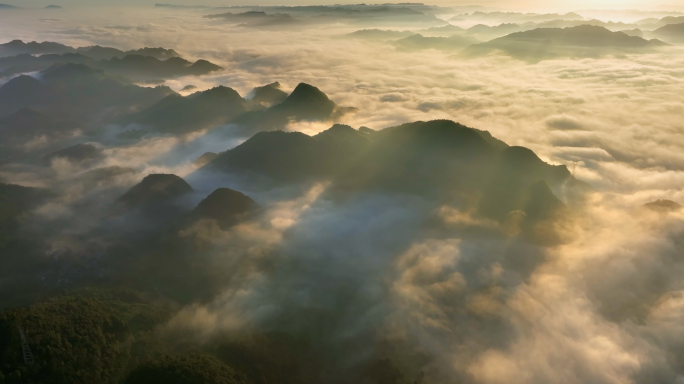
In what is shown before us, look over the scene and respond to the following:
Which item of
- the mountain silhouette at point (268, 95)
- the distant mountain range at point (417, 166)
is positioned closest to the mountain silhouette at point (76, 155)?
the distant mountain range at point (417, 166)

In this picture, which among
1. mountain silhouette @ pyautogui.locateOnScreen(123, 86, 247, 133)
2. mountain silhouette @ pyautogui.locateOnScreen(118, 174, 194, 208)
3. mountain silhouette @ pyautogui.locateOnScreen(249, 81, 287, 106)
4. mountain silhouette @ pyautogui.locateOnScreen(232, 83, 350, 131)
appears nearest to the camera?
mountain silhouette @ pyautogui.locateOnScreen(118, 174, 194, 208)

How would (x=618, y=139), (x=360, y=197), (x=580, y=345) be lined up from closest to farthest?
1. (x=580, y=345)
2. (x=360, y=197)
3. (x=618, y=139)

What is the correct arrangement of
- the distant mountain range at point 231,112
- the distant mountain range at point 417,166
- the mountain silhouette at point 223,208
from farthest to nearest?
1. the distant mountain range at point 231,112
2. the distant mountain range at point 417,166
3. the mountain silhouette at point 223,208

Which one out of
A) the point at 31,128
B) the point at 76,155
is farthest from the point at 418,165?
the point at 31,128

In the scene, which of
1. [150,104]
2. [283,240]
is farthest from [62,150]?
[283,240]

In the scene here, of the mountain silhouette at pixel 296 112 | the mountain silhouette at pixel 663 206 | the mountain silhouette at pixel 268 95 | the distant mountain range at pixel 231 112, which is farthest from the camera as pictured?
the mountain silhouette at pixel 268 95

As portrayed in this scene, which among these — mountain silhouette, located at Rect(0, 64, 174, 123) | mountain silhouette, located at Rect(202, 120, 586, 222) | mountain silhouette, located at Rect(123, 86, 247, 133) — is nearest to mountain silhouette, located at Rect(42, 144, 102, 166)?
mountain silhouette, located at Rect(123, 86, 247, 133)

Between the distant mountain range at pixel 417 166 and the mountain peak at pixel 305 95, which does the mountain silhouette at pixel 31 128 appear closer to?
the distant mountain range at pixel 417 166

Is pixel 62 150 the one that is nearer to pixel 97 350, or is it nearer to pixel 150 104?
pixel 150 104

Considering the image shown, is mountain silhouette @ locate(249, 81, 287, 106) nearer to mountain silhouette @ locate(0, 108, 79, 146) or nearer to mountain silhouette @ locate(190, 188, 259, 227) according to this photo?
mountain silhouette @ locate(0, 108, 79, 146)

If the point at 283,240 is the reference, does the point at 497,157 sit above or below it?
above

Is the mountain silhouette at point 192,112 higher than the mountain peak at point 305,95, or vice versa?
the mountain peak at point 305,95
